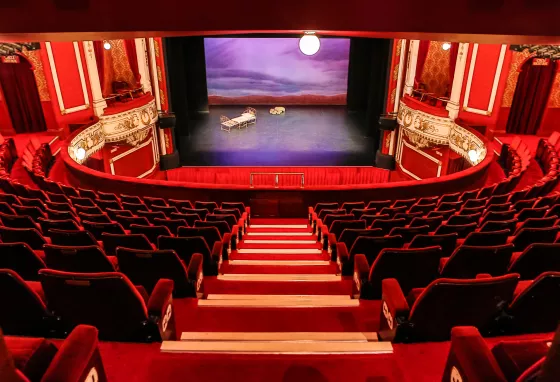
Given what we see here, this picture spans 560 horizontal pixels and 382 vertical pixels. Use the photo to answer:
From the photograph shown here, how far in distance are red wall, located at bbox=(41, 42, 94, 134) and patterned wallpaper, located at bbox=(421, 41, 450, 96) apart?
903cm

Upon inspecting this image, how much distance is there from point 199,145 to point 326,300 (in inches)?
467

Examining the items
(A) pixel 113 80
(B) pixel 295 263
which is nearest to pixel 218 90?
(A) pixel 113 80

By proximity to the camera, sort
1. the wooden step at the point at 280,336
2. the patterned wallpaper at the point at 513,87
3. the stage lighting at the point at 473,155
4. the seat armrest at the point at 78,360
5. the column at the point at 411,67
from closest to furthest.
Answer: the seat armrest at the point at 78,360, the wooden step at the point at 280,336, the stage lighting at the point at 473,155, the patterned wallpaper at the point at 513,87, the column at the point at 411,67

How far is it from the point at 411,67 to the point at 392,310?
36.1 ft

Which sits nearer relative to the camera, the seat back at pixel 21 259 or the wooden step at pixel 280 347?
the wooden step at pixel 280 347

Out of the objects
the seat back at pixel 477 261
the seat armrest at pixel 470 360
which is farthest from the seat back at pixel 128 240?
the seat armrest at pixel 470 360

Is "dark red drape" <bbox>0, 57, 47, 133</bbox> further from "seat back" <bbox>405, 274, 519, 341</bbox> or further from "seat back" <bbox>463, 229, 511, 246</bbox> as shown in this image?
"seat back" <bbox>405, 274, 519, 341</bbox>

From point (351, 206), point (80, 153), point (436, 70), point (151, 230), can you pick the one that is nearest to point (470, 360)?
point (151, 230)

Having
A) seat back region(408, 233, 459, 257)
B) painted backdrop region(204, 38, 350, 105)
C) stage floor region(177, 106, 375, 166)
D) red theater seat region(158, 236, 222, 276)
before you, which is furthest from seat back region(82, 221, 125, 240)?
painted backdrop region(204, 38, 350, 105)

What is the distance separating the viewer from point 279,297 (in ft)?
10.2

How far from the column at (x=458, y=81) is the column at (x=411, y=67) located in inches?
54.2

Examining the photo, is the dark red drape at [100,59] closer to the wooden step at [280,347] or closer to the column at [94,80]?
the column at [94,80]

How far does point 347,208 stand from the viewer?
21.1 feet

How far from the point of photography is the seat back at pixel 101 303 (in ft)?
6.74
